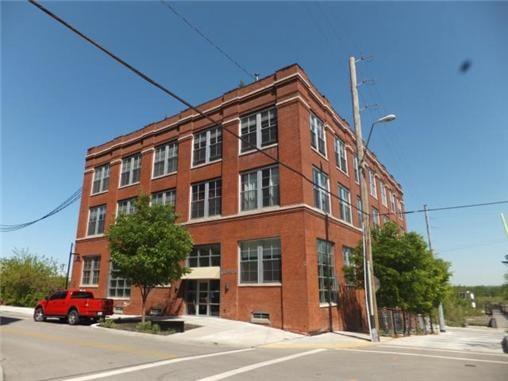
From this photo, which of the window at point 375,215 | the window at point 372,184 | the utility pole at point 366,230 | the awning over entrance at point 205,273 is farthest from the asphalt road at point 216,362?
the window at point 372,184

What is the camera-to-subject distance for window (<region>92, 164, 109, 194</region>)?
32306 mm

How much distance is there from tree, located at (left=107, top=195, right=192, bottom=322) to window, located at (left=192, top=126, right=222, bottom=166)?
22.2ft

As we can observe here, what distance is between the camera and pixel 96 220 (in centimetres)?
3164

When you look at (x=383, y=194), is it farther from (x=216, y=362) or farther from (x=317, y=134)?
(x=216, y=362)

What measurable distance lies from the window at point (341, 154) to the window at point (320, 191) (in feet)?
11.5

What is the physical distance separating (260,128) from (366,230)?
8943 mm

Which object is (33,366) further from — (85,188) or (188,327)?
(85,188)

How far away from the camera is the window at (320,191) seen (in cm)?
2125

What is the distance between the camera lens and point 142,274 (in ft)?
57.0

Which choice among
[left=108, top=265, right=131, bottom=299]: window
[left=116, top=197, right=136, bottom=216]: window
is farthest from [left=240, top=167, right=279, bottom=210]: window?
[left=108, top=265, right=131, bottom=299]: window

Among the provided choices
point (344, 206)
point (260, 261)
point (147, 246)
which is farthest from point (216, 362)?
point (344, 206)

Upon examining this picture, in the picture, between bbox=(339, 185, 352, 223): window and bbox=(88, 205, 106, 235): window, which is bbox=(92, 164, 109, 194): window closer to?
bbox=(88, 205, 106, 235): window

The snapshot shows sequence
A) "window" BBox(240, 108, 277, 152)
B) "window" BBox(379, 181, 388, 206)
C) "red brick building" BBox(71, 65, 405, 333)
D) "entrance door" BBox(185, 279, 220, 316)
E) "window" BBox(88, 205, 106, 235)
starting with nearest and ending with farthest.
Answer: "red brick building" BBox(71, 65, 405, 333), "window" BBox(240, 108, 277, 152), "entrance door" BBox(185, 279, 220, 316), "window" BBox(88, 205, 106, 235), "window" BBox(379, 181, 388, 206)

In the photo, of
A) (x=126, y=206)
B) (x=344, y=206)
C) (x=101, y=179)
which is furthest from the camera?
(x=101, y=179)
